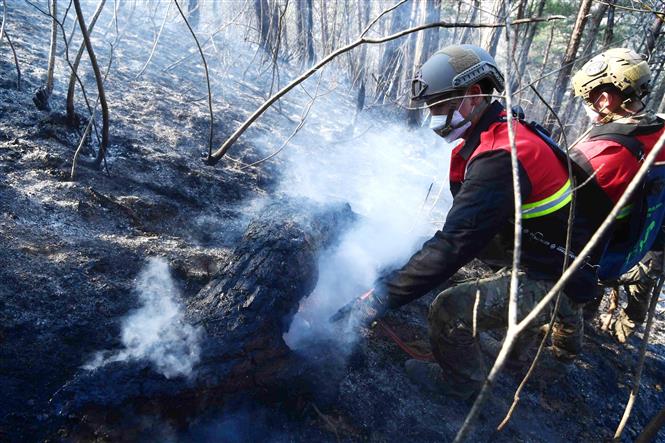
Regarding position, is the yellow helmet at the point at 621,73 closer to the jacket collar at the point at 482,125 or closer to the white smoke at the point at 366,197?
the jacket collar at the point at 482,125

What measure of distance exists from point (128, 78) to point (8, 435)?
556 centimetres

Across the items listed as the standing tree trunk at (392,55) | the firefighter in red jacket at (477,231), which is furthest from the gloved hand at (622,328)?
the standing tree trunk at (392,55)

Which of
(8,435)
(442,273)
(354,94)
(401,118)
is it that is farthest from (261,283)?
(354,94)

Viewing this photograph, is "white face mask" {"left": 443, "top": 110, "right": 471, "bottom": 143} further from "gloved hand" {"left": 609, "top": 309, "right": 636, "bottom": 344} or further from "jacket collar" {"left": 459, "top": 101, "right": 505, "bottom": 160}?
"gloved hand" {"left": 609, "top": 309, "right": 636, "bottom": 344}

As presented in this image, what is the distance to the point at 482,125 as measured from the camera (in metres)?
2.25

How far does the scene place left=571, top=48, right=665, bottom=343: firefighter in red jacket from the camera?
6.93 feet

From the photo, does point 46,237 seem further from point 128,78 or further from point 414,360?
point 128,78

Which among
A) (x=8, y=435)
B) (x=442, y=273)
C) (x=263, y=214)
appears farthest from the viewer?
(x=263, y=214)

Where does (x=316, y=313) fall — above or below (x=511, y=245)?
below

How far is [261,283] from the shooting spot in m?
2.25

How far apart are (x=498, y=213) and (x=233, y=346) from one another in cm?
152

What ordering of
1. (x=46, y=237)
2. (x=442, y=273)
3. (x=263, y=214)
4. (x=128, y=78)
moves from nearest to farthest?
1. (x=442, y=273)
2. (x=46, y=237)
3. (x=263, y=214)
4. (x=128, y=78)

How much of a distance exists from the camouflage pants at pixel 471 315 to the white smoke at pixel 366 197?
2.15 feet

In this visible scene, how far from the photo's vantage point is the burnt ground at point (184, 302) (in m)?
1.85
